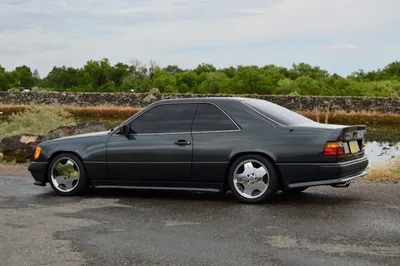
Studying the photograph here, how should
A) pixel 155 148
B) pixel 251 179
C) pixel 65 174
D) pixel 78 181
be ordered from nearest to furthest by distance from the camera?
pixel 251 179
pixel 155 148
pixel 78 181
pixel 65 174

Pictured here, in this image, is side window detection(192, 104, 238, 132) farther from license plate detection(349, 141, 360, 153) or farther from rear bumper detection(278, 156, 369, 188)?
license plate detection(349, 141, 360, 153)

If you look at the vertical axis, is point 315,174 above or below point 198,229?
above

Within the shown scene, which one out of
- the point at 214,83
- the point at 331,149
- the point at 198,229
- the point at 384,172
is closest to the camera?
the point at 198,229

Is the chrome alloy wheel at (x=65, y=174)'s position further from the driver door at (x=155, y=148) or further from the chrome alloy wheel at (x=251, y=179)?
the chrome alloy wheel at (x=251, y=179)

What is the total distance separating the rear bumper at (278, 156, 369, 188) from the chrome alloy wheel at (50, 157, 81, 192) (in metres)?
3.11

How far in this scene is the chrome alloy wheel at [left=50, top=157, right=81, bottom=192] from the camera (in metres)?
10.8

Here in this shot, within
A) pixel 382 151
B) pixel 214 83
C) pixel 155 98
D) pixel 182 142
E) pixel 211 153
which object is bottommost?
pixel 382 151

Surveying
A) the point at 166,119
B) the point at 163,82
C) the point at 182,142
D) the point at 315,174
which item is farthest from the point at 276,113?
the point at 163,82

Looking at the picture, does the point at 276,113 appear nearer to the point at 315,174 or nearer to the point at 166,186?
the point at 315,174

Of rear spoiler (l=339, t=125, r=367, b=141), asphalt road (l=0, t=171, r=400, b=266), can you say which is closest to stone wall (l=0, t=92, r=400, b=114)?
rear spoiler (l=339, t=125, r=367, b=141)

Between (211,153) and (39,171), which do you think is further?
(39,171)

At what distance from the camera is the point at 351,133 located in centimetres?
993

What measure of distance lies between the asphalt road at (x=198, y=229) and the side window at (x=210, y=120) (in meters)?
1.02

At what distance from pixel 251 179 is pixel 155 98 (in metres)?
36.1
